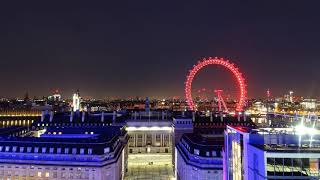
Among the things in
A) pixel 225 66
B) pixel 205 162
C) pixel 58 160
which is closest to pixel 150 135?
pixel 225 66

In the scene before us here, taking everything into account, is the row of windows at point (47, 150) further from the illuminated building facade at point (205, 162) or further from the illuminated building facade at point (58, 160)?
the illuminated building facade at point (205, 162)

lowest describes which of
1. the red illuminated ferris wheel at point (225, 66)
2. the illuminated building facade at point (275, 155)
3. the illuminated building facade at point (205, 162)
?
the illuminated building facade at point (205, 162)

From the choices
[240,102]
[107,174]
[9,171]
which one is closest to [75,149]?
[107,174]

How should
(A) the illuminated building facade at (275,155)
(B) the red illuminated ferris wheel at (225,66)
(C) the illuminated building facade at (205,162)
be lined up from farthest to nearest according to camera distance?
(B) the red illuminated ferris wheel at (225,66)
(C) the illuminated building facade at (205,162)
(A) the illuminated building facade at (275,155)

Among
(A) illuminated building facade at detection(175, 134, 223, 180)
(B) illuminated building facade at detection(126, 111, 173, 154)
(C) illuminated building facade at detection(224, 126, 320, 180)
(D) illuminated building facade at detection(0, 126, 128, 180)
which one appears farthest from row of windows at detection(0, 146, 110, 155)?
(B) illuminated building facade at detection(126, 111, 173, 154)

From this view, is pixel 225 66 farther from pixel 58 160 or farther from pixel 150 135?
pixel 58 160

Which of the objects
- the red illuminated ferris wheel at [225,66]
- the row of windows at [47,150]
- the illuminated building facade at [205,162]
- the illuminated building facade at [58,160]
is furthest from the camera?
the red illuminated ferris wheel at [225,66]

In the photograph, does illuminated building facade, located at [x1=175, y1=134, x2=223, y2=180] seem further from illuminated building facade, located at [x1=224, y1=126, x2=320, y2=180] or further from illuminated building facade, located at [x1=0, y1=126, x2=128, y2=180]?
illuminated building facade, located at [x1=224, y1=126, x2=320, y2=180]

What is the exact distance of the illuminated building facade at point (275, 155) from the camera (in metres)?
39.8

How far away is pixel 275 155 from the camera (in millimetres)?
39781

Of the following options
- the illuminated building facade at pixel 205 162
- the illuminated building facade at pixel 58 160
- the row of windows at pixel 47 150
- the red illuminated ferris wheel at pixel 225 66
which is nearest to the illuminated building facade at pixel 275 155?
the illuminated building facade at pixel 205 162

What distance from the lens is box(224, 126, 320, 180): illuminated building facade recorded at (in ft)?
131

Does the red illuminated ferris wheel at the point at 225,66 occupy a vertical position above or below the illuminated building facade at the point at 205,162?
above

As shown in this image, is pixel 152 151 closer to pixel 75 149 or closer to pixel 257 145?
pixel 75 149
